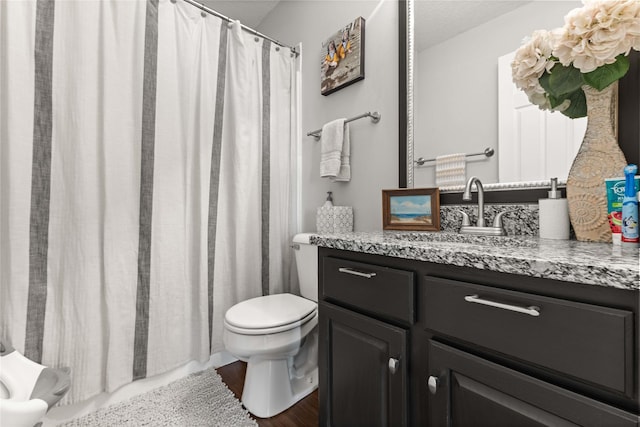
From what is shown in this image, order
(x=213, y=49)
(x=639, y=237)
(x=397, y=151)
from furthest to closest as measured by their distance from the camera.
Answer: (x=213, y=49) < (x=397, y=151) < (x=639, y=237)

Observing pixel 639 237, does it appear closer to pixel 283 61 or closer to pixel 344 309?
pixel 344 309

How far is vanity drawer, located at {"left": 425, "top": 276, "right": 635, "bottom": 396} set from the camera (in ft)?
1.54

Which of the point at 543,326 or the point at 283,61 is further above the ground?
the point at 283,61

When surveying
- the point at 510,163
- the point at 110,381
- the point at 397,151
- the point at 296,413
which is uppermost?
the point at 397,151

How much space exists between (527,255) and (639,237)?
0.41 meters

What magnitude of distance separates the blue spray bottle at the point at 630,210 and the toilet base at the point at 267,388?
134cm

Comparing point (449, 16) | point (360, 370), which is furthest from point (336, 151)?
point (360, 370)

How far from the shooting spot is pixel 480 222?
42.9 inches

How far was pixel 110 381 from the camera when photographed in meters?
1.37

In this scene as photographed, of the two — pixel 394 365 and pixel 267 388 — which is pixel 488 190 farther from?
pixel 267 388

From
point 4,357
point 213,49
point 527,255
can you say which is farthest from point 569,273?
point 213,49

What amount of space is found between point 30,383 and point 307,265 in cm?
121

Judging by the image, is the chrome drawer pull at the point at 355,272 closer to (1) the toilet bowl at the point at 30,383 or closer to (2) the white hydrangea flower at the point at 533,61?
(2) the white hydrangea flower at the point at 533,61

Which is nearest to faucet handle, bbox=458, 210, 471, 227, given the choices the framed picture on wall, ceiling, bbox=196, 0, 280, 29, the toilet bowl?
the framed picture on wall
